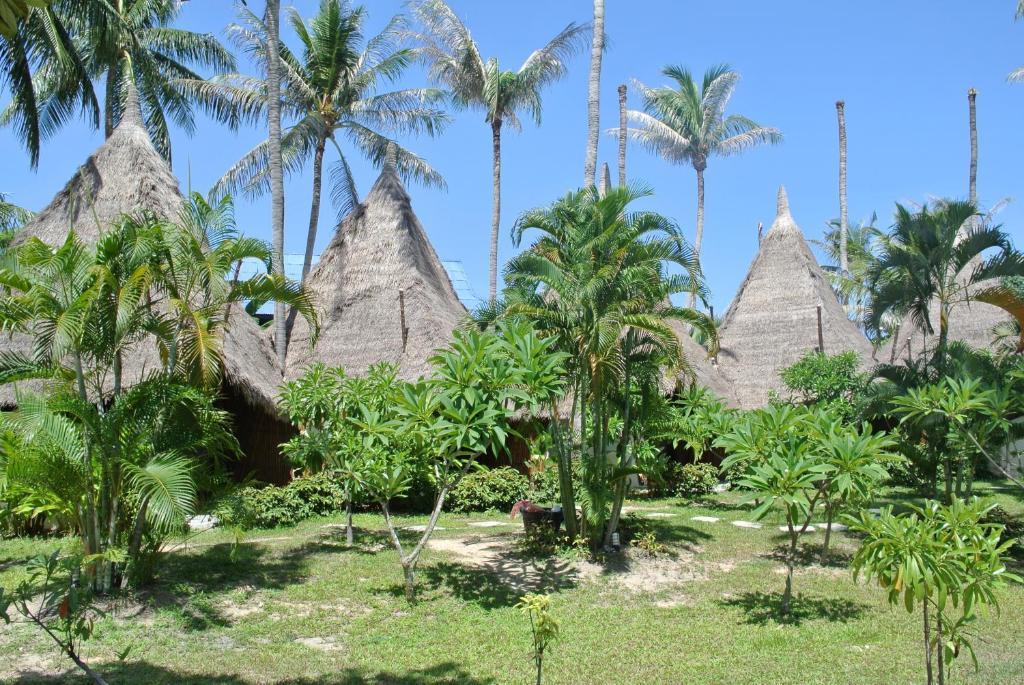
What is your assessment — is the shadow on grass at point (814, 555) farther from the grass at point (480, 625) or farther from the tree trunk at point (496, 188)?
the tree trunk at point (496, 188)

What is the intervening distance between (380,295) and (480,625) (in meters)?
9.42

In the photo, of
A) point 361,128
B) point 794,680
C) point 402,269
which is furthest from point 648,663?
point 361,128

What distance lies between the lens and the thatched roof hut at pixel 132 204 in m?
13.3

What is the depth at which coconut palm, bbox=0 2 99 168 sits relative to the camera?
13641 millimetres

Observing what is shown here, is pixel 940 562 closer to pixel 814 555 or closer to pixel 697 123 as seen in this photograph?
pixel 814 555

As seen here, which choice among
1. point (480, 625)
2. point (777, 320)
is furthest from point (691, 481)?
point (480, 625)

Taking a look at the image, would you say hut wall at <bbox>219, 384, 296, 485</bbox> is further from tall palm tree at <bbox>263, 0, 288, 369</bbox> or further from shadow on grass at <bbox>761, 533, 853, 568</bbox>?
shadow on grass at <bbox>761, 533, 853, 568</bbox>

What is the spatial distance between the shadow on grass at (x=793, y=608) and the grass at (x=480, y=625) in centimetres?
3

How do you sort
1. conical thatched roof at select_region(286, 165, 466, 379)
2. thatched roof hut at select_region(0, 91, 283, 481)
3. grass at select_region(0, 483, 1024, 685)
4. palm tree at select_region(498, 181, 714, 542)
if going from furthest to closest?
conical thatched roof at select_region(286, 165, 466, 379) → thatched roof hut at select_region(0, 91, 283, 481) → palm tree at select_region(498, 181, 714, 542) → grass at select_region(0, 483, 1024, 685)

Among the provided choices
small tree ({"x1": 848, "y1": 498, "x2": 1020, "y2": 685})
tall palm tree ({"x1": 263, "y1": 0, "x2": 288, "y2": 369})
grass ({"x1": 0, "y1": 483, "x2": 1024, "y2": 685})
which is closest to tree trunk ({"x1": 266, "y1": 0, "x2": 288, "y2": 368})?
tall palm tree ({"x1": 263, "y1": 0, "x2": 288, "y2": 369})

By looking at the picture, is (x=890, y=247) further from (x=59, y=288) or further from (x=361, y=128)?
(x=361, y=128)

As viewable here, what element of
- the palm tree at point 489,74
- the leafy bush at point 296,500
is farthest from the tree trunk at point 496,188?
the leafy bush at point 296,500

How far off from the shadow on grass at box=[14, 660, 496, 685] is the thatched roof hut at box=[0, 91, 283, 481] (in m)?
6.93

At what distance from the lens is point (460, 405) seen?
829 centimetres
